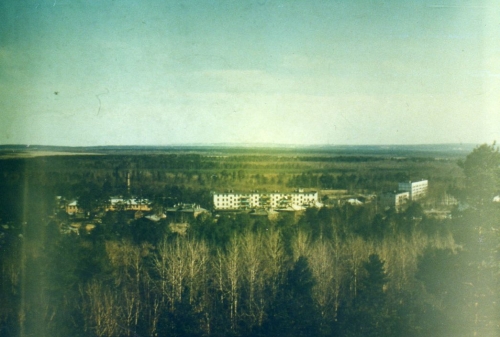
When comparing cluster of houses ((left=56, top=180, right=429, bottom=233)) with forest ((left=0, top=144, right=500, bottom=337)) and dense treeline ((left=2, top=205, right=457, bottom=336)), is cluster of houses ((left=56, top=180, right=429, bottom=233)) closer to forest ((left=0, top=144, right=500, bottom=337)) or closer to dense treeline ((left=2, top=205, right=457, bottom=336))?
forest ((left=0, top=144, right=500, bottom=337))

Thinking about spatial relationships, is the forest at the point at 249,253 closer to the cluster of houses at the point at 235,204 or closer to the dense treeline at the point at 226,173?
the dense treeline at the point at 226,173

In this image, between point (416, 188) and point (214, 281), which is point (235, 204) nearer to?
point (214, 281)

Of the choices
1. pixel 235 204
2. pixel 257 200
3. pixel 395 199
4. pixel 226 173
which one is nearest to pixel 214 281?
pixel 235 204

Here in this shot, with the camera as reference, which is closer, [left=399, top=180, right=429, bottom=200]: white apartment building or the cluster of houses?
the cluster of houses

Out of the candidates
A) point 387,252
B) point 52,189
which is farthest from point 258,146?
point 52,189

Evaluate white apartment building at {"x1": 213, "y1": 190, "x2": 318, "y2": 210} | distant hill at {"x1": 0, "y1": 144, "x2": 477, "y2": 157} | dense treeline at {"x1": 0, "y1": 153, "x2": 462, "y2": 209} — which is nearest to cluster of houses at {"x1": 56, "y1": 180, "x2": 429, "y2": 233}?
white apartment building at {"x1": 213, "y1": 190, "x2": 318, "y2": 210}

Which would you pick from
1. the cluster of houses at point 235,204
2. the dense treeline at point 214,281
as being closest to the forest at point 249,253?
the dense treeline at point 214,281

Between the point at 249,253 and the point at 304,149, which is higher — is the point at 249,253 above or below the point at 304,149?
below
